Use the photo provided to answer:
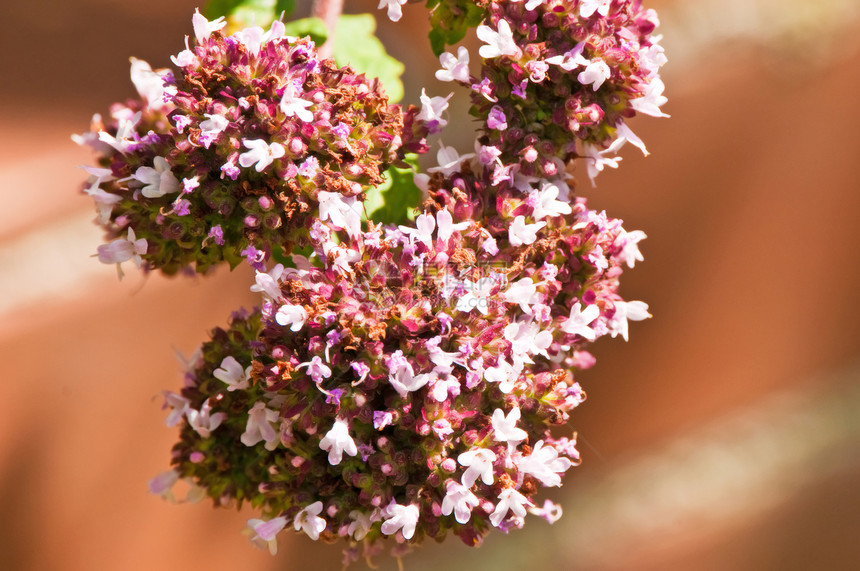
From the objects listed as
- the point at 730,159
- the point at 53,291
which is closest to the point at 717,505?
the point at 730,159

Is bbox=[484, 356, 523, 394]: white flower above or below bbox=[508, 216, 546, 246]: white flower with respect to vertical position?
below

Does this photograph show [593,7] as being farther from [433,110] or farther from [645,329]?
[645,329]

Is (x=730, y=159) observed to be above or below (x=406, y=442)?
above

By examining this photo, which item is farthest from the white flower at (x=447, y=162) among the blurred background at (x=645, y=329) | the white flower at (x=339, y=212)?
the blurred background at (x=645, y=329)

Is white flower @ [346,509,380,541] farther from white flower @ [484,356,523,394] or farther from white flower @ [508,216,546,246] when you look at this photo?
white flower @ [508,216,546,246]

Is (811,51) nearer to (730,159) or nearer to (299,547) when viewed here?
(730,159)

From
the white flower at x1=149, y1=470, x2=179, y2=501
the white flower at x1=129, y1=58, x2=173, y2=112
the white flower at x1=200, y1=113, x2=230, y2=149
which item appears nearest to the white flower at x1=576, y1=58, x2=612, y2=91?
the white flower at x1=200, y1=113, x2=230, y2=149

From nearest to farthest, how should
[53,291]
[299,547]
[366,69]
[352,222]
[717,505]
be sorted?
[352,222], [366,69], [53,291], [299,547], [717,505]

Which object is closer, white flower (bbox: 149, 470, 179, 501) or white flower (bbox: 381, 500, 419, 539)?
white flower (bbox: 381, 500, 419, 539)
